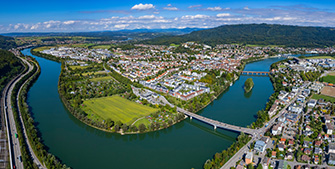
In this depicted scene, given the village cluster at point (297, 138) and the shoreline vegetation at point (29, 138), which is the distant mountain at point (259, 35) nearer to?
the shoreline vegetation at point (29, 138)

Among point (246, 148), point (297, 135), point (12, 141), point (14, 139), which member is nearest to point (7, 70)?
point (14, 139)

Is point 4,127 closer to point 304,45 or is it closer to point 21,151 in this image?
point 21,151

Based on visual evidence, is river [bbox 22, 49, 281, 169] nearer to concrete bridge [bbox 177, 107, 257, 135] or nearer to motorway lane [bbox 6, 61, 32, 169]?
concrete bridge [bbox 177, 107, 257, 135]

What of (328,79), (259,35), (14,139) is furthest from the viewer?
(259,35)

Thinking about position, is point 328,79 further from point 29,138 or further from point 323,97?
point 29,138

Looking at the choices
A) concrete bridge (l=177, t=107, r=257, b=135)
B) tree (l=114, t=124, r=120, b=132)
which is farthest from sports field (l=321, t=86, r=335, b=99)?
tree (l=114, t=124, r=120, b=132)

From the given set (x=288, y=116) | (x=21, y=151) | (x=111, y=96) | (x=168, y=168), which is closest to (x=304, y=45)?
(x=288, y=116)
